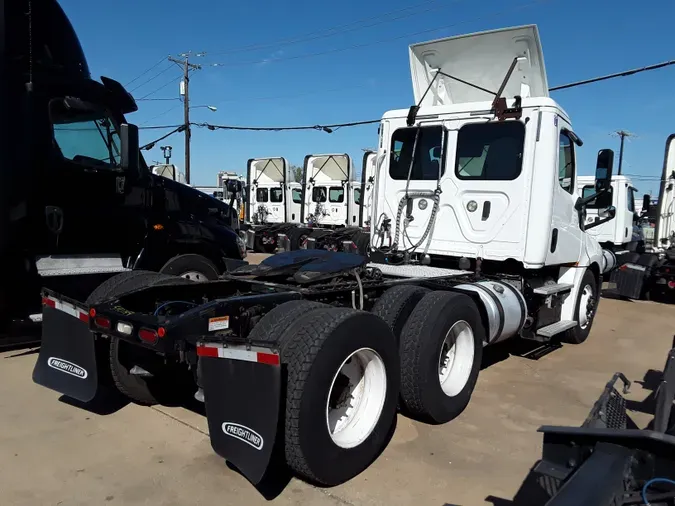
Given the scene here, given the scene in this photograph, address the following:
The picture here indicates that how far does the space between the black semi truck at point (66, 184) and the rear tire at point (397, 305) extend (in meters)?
3.01

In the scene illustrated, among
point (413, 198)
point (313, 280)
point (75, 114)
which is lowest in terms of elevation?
point (313, 280)

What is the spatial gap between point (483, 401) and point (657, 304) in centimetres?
865

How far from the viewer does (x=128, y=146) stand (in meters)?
5.84

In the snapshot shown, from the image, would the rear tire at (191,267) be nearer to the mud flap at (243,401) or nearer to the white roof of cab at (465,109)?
the white roof of cab at (465,109)

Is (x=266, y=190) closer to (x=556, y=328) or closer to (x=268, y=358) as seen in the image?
(x=556, y=328)

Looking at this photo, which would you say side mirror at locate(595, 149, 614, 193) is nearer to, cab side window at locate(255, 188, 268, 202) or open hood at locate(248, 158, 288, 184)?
open hood at locate(248, 158, 288, 184)

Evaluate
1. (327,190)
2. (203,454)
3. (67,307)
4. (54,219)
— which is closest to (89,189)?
(54,219)

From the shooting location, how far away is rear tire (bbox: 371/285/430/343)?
3973 mm

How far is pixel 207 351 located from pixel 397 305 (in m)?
1.67

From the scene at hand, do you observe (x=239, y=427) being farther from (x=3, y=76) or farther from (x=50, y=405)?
(x=3, y=76)

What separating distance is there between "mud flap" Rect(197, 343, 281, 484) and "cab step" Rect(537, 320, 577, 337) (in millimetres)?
4117

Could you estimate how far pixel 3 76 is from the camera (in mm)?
4988

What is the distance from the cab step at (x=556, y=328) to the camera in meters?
5.88

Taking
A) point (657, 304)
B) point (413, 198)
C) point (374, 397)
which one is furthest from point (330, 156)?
point (374, 397)
